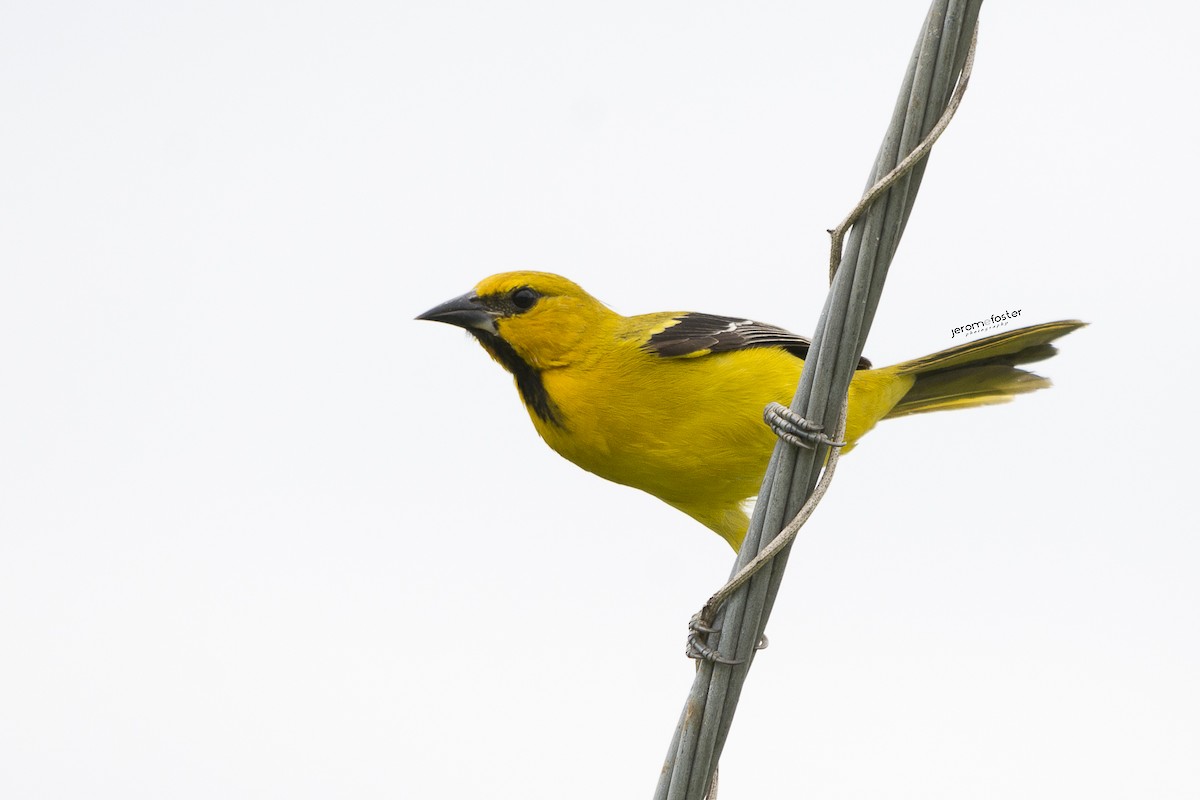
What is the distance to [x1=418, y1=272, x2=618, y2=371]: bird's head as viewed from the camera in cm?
481

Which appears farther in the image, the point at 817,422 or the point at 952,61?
the point at 817,422

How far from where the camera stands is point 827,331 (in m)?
2.48

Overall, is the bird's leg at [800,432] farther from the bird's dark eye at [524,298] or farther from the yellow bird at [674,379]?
the bird's dark eye at [524,298]

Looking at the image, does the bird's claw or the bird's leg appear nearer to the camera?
the bird's leg

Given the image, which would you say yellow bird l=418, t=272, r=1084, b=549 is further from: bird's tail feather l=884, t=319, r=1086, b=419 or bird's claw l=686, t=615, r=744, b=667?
bird's claw l=686, t=615, r=744, b=667

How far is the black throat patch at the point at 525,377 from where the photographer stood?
4.71 metres

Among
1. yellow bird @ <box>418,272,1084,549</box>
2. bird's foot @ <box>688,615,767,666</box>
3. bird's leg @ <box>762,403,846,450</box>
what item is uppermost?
yellow bird @ <box>418,272,1084,549</box>

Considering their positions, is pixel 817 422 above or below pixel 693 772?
above

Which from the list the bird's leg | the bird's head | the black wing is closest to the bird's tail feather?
the black wing

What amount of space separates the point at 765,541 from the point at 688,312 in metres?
2.42

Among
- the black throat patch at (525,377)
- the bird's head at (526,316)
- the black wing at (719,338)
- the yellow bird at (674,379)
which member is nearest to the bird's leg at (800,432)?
the yellow bird at (674,379)

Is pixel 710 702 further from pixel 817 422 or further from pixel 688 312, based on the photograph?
pixel 688 312

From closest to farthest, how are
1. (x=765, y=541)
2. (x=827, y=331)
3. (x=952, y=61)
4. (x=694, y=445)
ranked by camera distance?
(x=952, y=61) < (x=827, y=331) < (x=765, y=541) < (x=694, y=445)

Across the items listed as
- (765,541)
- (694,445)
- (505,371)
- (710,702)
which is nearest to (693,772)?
(710,702)
